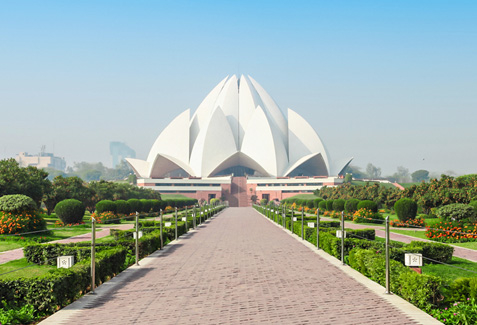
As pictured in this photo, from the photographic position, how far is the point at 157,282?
7.87m

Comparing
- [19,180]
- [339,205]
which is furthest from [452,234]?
[19,180]

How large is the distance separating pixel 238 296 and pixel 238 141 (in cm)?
8703

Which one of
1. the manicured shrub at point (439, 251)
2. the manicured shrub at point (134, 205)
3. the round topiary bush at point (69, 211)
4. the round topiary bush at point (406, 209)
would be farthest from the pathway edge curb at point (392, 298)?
the manicured shrub at point (134, 205)

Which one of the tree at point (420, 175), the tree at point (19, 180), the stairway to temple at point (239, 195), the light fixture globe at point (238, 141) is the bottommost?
the stairway to temple at point (239, 195)

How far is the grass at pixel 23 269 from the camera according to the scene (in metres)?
9.11

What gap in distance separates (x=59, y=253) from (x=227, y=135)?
77.3 metres

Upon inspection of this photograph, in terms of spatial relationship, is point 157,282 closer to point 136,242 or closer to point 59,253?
point 136,242

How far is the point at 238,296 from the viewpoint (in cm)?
662

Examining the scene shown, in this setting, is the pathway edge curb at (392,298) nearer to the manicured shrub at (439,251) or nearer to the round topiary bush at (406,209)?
the manicured shrub at (439,251)

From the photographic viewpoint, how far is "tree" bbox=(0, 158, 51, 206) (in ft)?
81.1

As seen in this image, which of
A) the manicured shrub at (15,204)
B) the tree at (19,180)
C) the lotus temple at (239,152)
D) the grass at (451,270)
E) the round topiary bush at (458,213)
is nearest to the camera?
the grass at (451,270)

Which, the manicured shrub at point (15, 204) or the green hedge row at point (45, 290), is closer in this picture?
the green hedge row at point (45, 290)

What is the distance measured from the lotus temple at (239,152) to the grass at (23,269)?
72.6 metres

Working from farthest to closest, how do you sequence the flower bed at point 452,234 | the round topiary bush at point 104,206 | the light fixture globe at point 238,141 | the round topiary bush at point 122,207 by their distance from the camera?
the light fixture globe at point 238,141
the round topiary bush at point 122,207
the round topiary bush at point 104,206
the flower bed at point 452,234
